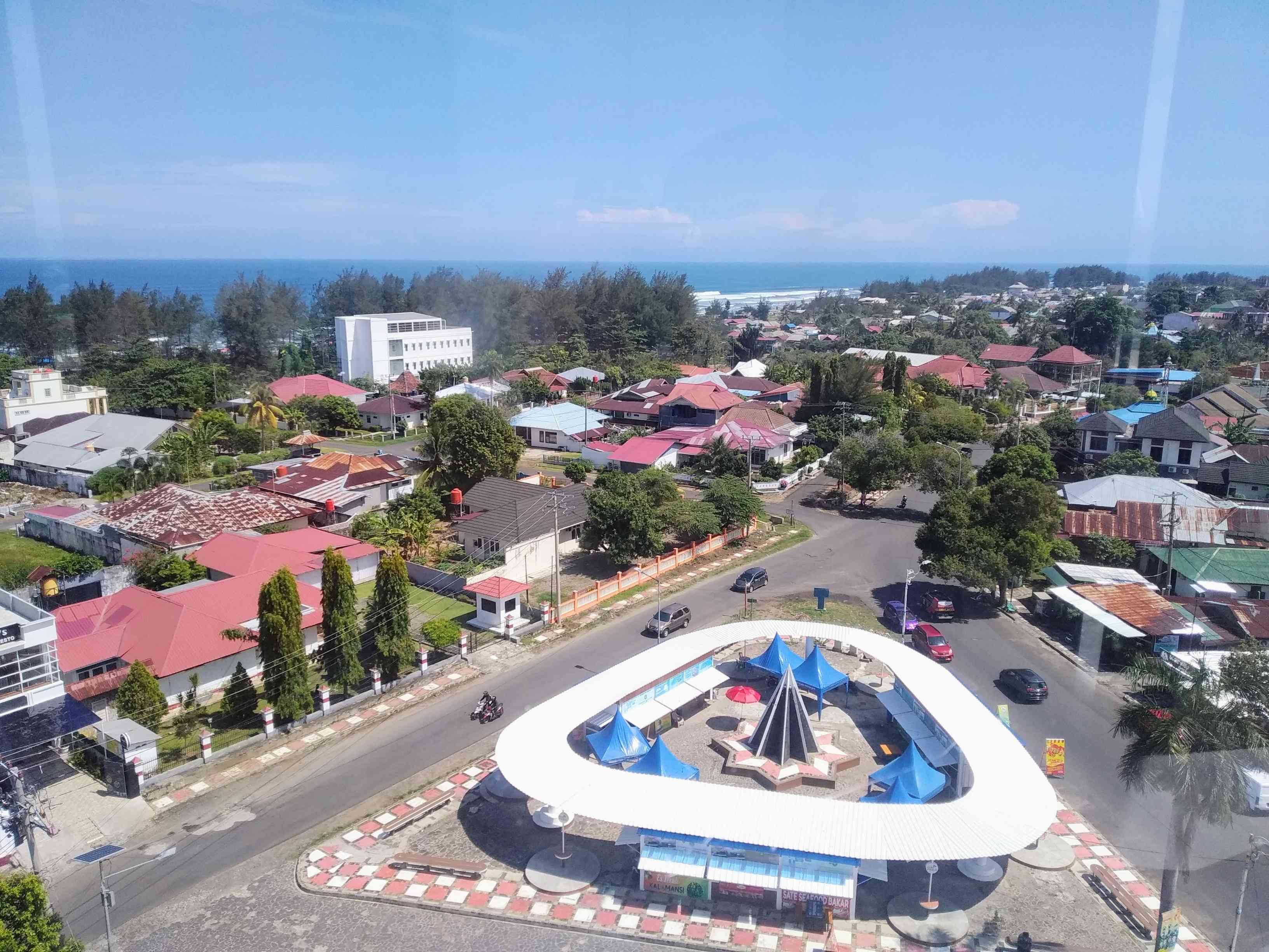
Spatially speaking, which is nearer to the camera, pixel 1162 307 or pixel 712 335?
pixel 1162 307

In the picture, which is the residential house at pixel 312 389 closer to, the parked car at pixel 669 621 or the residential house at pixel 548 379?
the residential house at pixel 548 379

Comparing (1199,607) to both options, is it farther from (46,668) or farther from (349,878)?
(46,668)

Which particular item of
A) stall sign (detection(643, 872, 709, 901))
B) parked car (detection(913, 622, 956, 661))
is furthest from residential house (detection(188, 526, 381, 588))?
parked car (detection(913, 622, 956, 661))

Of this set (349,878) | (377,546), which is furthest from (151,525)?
(349,878)

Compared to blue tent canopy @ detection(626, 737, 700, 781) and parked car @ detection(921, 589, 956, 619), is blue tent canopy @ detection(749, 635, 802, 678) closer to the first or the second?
blue tent canopy @ detection(626, 737, 700, 781)

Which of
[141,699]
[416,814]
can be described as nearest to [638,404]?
[141,699]
